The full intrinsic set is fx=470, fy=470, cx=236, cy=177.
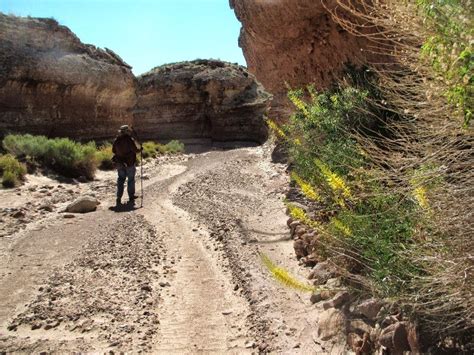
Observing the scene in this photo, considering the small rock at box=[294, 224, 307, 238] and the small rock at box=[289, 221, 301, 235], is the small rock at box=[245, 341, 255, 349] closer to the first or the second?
the small rock at box=[294, 224, 307, 238]

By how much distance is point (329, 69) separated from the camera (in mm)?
11156

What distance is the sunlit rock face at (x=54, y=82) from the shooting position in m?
16.5

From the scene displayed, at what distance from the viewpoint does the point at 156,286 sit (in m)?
5.48

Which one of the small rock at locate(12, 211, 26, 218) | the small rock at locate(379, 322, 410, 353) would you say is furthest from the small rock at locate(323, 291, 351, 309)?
the small rock at locate(12, 211, 26, 218)

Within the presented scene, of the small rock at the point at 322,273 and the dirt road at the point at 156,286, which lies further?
the small rock at the point at 322,273

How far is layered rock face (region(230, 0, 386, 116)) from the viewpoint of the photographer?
33.4 feet

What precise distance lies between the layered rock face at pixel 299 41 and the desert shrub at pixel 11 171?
703 cm

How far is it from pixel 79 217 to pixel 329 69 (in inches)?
258

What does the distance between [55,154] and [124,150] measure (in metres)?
4.59

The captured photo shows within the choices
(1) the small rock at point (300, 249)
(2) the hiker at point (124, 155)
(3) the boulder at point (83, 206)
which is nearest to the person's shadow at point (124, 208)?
(2) the hiker at point (124, 155)

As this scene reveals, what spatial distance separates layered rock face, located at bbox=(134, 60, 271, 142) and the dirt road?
2468cm

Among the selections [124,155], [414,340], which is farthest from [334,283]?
[124,155]

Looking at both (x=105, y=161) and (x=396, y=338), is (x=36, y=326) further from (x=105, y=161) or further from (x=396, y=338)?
(x=105, y=161)

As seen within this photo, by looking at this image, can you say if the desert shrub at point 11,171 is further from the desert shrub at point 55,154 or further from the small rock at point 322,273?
the small rock at point 322,273
